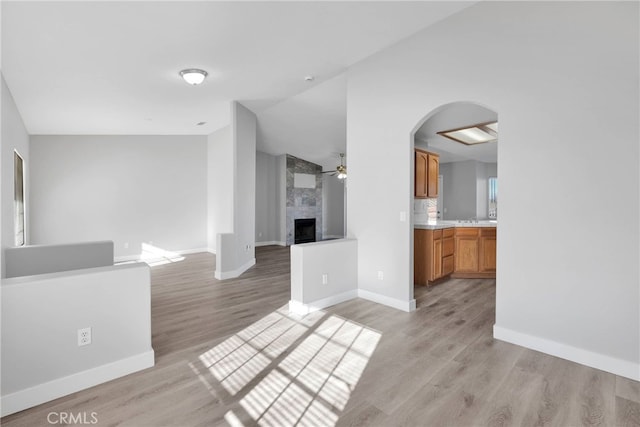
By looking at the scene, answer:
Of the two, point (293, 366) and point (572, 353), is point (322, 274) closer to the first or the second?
point (293, 366)

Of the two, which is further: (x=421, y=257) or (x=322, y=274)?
(x=421, y=257)

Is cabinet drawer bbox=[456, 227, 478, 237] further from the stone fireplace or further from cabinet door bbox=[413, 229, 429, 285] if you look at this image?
the stone fireplace

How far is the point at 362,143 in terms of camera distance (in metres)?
4.11

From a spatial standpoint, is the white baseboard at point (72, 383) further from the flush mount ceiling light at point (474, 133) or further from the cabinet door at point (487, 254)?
the flush mount ceiling light at point (474, 133)

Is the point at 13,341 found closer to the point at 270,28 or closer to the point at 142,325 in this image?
the point at 142,325

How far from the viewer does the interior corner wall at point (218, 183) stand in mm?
7020

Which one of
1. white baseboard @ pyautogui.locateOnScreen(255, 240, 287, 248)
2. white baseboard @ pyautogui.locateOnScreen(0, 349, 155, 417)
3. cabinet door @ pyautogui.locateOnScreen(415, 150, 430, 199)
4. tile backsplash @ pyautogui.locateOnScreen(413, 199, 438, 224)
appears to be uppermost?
cabinet door @ pyautogui.locateOnScreen(415, 150, 430, 199)

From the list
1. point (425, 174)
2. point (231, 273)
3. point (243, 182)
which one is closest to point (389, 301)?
point (425, 174)

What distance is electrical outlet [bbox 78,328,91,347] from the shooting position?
2.11 metres

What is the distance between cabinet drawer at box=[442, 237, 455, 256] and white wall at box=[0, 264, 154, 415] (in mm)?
4071

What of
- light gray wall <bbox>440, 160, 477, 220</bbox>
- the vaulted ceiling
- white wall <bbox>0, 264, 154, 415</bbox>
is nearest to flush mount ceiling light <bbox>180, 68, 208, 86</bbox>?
the vaulted ceiling

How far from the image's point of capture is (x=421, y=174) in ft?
16.9

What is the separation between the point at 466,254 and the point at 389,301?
210 centimetres

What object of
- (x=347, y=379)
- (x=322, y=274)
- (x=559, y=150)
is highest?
(x=559, y=150)
